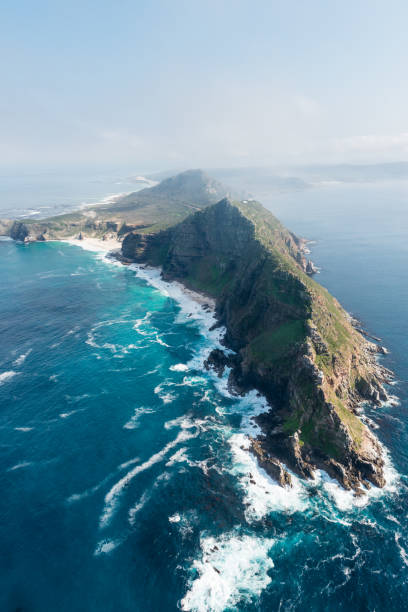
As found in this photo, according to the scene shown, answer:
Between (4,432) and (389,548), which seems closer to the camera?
(389,548)

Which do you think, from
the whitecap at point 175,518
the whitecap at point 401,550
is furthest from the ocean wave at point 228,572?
the whitecap at point 401,550

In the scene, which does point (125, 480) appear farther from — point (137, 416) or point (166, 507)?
point (137, 416)

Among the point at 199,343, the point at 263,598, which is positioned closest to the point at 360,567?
the point at 263,598

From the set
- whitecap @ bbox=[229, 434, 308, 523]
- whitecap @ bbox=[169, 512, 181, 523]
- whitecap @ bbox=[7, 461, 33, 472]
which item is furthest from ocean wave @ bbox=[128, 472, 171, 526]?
whitecap @ bbox=[7, 461, 33, 472]

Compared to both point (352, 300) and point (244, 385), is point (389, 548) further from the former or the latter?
point (352, 300)

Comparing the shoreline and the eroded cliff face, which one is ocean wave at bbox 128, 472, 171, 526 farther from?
the eroded cliff face

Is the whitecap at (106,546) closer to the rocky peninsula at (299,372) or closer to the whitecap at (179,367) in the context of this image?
the rocky peninsula at (299,372)

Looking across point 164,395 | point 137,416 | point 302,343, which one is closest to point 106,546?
point 137,416

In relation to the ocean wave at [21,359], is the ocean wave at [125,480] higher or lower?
lower
